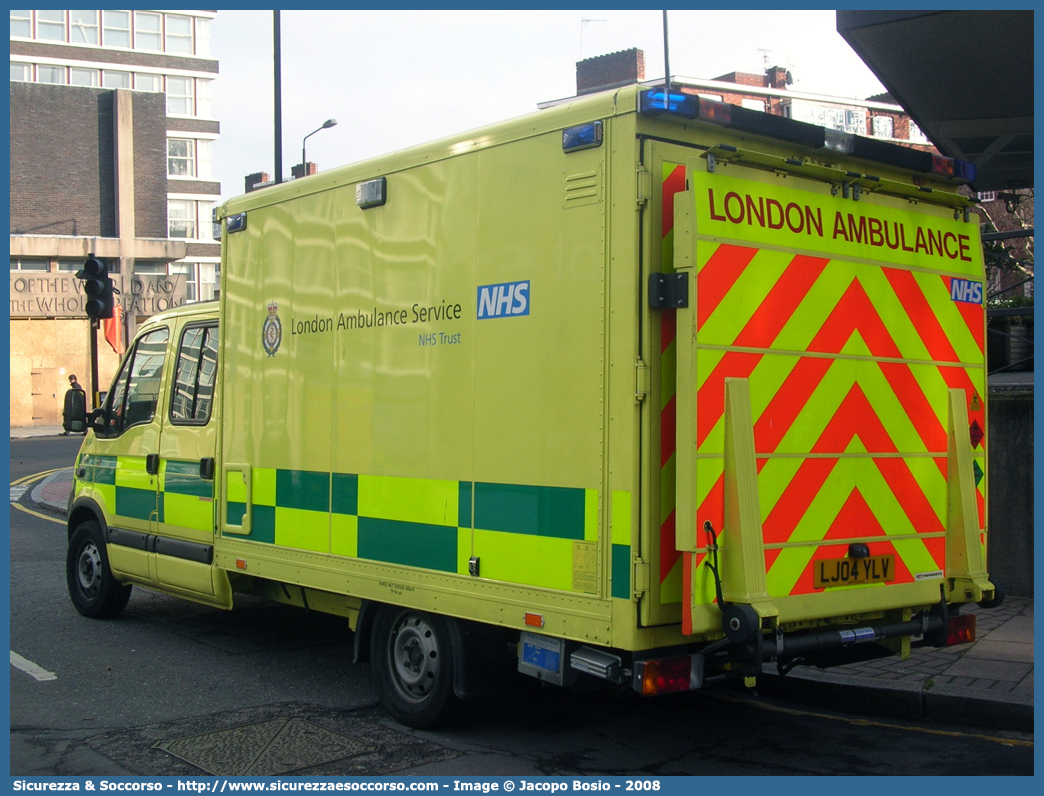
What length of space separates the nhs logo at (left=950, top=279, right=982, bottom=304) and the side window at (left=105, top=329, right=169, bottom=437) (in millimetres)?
5584

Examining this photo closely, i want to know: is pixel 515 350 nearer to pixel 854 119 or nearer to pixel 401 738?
pixel 401 738

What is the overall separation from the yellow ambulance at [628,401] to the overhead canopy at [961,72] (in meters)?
1.96

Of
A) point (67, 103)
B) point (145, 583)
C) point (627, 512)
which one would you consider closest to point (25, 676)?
point (145, 583)

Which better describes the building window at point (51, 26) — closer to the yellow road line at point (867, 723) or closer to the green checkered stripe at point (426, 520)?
the green checkered stripe at point (426, 520)

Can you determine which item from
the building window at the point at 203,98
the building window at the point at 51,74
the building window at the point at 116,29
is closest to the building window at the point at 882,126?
the building window at the point at 203,98

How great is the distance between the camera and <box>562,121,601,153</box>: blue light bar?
4.45 meters

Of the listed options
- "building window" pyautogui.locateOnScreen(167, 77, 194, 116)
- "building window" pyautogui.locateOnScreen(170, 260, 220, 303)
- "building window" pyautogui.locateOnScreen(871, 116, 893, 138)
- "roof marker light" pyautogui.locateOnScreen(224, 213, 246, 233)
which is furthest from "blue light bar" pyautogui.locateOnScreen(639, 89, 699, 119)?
"building window" pyautogui.locateOnScreen(167, 77, 194, 116)

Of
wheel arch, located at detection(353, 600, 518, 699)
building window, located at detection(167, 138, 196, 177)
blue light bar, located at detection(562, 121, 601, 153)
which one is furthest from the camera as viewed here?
building window, located at detection(167, 138, 196, 177)

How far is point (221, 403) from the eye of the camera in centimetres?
692

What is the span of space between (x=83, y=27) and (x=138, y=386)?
198 ft

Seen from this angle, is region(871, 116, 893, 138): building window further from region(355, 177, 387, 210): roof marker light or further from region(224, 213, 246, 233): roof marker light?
region(355, 177, 387, 210): roof marker light

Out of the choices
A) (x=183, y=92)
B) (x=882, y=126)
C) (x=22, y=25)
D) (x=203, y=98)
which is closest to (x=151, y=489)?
(x=882, y=126)

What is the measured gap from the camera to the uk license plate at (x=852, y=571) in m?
4.71

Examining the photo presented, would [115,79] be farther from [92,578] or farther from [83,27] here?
[92,578]
